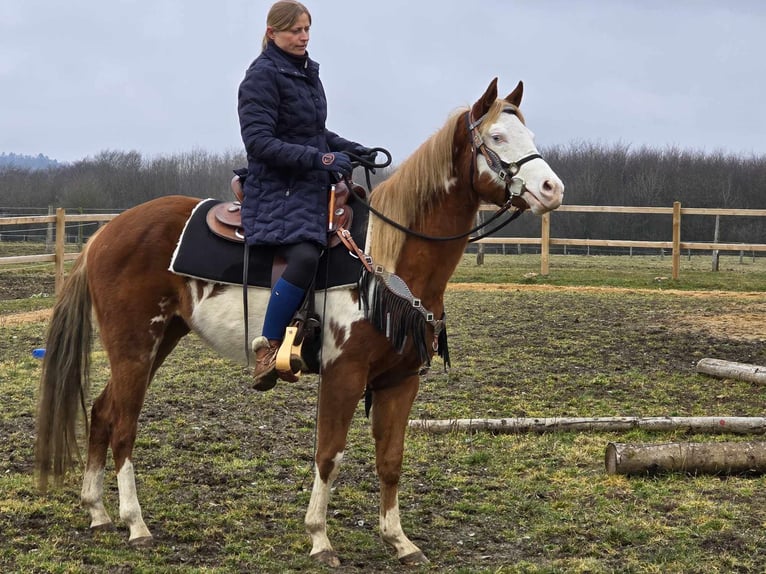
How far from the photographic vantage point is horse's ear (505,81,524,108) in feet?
13.8

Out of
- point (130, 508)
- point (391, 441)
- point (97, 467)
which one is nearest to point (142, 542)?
point (130, 508)

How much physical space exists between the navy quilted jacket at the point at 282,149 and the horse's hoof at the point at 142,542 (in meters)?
1.62

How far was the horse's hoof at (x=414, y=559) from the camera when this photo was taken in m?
4.25

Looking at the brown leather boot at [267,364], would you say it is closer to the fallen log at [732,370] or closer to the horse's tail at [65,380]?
Answer: the horse's tail at [65,380]

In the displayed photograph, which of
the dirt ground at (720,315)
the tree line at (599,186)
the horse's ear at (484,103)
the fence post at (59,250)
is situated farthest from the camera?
the tree line at (599,186)

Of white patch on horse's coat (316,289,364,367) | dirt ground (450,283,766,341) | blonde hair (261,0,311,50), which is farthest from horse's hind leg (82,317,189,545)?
dirt ground (450,283,766,341)

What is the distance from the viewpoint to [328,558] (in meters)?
4.20

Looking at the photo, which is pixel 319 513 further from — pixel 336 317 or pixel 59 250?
pixel 59 250

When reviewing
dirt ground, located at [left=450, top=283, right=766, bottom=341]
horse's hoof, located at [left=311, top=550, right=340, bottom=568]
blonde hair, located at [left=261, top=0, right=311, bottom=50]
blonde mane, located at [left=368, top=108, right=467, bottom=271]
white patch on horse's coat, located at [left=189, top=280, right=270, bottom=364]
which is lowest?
horse's hoof, located at [left=311, top=550, right=340, bottom=568]

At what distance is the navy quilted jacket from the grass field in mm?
1641

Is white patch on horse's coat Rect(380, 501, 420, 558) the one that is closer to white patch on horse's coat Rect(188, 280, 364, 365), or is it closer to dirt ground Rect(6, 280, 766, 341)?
white patch on horse's coat Rect(188, 280, 364, 365)

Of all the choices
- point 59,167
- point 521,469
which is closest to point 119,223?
point 521,469

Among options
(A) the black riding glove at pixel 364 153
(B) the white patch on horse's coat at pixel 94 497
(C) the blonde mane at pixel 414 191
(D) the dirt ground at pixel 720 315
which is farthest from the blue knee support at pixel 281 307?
(D) the dirt ground at pixel 720 315

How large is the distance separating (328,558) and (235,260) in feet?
5.18
